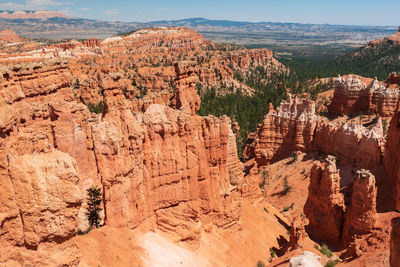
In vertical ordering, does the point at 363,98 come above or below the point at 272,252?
above

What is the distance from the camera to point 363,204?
65.2ft

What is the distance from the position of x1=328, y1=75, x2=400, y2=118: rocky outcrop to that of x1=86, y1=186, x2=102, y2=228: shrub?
137 feet

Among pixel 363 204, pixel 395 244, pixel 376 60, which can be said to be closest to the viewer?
pixel 395 244

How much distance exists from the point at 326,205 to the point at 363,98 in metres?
30.3

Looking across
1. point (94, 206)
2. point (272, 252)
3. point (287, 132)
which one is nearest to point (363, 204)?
point (272, 252)

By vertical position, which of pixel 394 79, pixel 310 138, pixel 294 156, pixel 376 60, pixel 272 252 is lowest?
pixel 294 156

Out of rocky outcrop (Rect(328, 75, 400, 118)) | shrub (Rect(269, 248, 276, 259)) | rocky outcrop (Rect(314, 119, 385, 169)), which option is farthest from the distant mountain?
shrub (Rect(269, 248, 276, 259))

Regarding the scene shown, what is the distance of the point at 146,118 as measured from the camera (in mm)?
16500

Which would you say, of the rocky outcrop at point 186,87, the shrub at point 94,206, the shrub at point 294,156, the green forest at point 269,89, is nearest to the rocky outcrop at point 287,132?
the shrub at point 294,156

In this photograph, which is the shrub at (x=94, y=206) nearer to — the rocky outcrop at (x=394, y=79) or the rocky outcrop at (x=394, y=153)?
the rocky outcrop at (x=394, y=153)

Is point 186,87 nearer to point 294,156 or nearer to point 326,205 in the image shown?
point 326,205

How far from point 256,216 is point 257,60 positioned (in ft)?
401

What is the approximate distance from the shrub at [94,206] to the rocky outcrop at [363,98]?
41606 millimetres

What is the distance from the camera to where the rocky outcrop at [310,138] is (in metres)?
30.0
